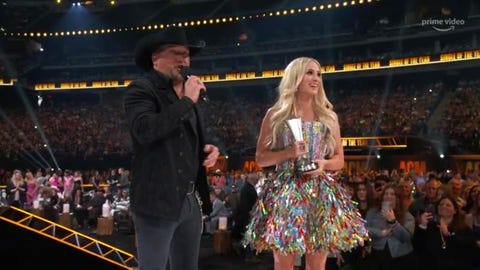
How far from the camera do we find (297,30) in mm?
34031

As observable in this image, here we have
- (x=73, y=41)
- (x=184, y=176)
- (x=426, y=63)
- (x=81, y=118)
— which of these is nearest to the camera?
(x=184, y=176)

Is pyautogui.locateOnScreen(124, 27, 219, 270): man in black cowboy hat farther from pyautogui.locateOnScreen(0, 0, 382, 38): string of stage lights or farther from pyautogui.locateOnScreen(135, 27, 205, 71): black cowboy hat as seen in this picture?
pyautogui.locateOnScreen(0, 0, 382, 38): string of stage lights

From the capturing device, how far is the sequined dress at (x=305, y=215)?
3.01 m

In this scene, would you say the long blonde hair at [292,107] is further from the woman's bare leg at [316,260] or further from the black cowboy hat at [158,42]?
the black cowboy hat at [158,42]

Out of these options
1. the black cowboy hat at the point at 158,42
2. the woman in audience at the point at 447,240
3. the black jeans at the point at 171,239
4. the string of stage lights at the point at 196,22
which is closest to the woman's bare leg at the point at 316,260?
the black jeans at the point at 171,239

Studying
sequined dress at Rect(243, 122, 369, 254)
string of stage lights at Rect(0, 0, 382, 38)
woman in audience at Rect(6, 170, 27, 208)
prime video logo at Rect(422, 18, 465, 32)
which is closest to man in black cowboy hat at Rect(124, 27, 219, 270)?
sequined dress at Rect(243, 122, 369, 254)

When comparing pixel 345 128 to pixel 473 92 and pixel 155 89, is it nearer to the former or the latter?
pixel 473 92

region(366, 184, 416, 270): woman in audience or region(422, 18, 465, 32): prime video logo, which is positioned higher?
region(422, 18, 465, 32): prime video logo

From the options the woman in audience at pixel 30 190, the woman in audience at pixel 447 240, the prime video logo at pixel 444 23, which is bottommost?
the woman in audience at pixel 447 240

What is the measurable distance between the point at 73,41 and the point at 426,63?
1013 inches

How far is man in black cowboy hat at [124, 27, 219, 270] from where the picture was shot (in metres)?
2.13

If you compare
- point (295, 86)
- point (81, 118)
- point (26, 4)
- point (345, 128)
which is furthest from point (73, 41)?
point (295, 86)

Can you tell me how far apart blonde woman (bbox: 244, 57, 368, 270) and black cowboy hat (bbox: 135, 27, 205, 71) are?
3.34 feet

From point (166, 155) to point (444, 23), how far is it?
2870 cm
